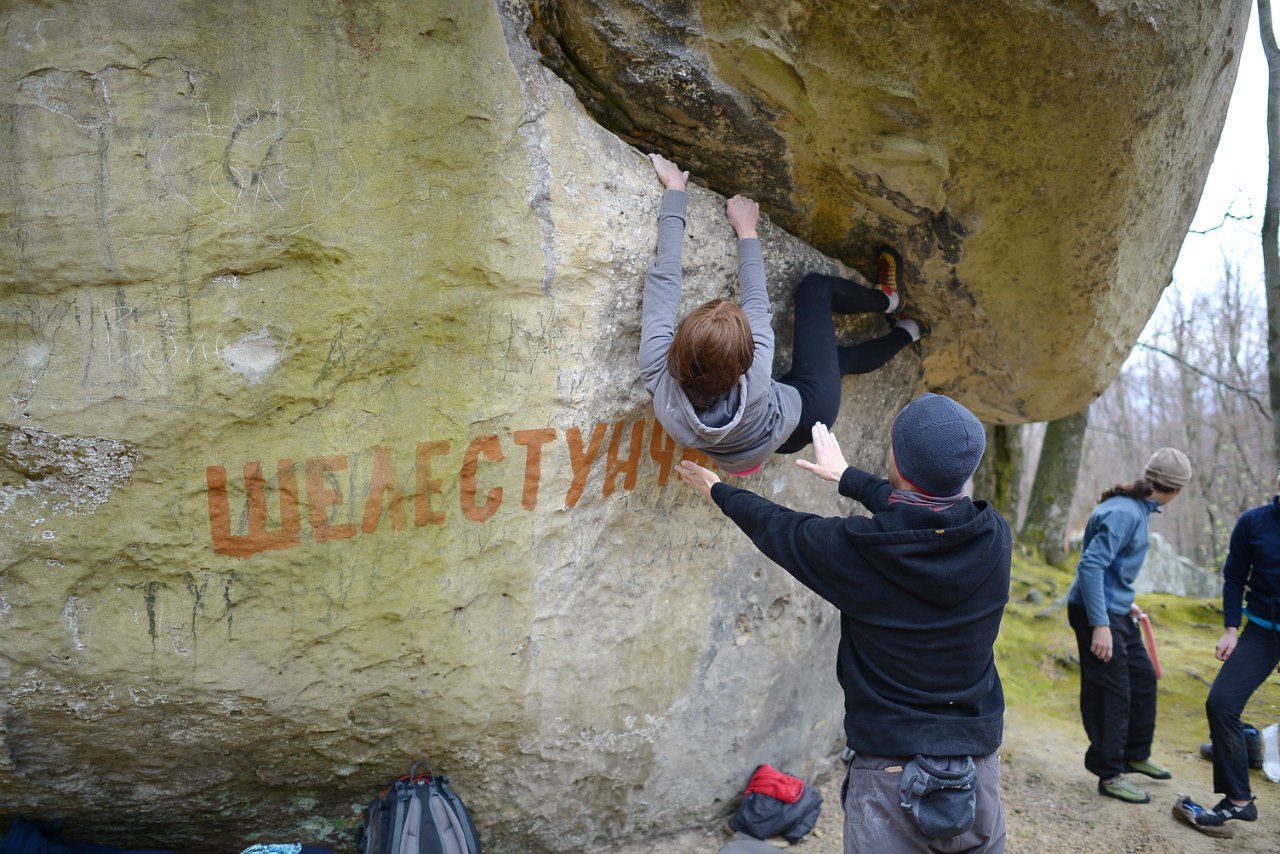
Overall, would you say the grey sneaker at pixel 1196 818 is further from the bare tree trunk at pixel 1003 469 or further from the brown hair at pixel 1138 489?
the bare tree trunk at pixel 1003 469

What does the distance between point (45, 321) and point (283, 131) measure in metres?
0.90

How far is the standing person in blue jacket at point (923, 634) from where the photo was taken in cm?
218

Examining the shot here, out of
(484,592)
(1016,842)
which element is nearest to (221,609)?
(484,592)

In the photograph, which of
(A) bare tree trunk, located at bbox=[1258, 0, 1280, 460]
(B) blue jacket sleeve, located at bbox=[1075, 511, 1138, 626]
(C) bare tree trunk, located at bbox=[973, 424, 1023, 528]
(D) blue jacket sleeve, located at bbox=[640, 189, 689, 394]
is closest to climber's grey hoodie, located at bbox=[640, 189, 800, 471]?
(D) blue jacket sleeve, located at bbox=[640, 189, 689, 394]

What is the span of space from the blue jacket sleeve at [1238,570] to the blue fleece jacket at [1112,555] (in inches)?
14.3

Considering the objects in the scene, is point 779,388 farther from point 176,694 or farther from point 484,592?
point 176,694

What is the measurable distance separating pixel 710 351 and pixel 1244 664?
3.28m

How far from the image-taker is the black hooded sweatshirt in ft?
7.16

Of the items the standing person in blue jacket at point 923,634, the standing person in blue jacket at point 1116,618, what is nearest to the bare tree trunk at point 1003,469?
the standing person in blue jacket at point 1116,618

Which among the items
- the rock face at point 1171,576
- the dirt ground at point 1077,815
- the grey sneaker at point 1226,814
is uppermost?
the grey sneaker at point 1226,814

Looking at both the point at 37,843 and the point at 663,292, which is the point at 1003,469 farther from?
the point at 37,843

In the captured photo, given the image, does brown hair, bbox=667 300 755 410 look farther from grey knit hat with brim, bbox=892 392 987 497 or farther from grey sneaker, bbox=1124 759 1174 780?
grey sneaker, bbox=1124 759 1174 780

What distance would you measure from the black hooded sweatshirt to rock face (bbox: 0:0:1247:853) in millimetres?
1194

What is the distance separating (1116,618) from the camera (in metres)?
4.42
